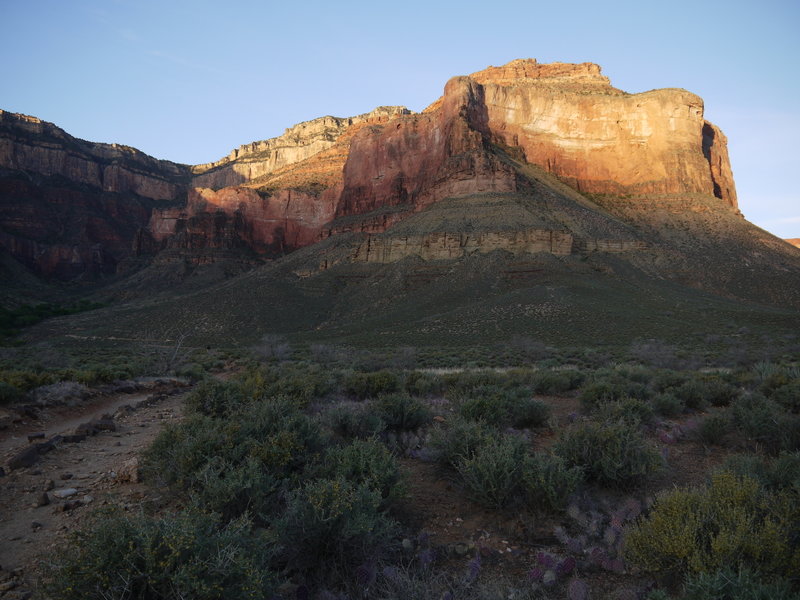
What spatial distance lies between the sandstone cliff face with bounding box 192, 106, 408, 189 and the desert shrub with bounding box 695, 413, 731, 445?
460 feet

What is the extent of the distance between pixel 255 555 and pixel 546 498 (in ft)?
10.2

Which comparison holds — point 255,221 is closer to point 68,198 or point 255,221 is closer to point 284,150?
point 284,150

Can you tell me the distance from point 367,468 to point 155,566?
2.41 metres

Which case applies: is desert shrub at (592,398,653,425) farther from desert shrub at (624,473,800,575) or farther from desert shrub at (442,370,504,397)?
desert shrub at (624,473,800,575)

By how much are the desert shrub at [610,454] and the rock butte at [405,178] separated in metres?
49.5

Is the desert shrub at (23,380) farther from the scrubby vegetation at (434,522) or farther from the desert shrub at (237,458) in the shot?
the desert shrub at (237,458)

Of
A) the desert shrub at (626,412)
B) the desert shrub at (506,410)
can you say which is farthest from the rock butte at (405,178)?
the desert shrub at (506,410)

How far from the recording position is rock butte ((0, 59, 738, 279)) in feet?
223

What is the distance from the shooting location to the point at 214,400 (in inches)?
333

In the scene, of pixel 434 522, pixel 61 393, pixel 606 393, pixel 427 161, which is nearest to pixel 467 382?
pixel 606 393

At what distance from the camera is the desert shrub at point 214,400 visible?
812 centimetres

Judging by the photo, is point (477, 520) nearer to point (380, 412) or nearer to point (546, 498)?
point (546, 498)

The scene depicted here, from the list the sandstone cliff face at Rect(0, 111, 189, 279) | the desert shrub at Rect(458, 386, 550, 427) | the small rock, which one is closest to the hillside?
the sandstone cliff face at Rect(0, 111, 189, 279)

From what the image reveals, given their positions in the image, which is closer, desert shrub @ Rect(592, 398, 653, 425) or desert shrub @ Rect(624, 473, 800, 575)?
desert shrub @ Rect(624, 473, 800, 575)
